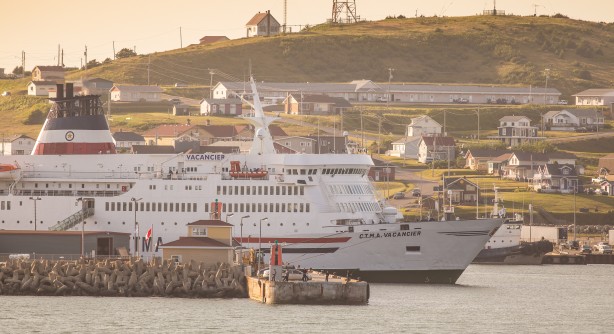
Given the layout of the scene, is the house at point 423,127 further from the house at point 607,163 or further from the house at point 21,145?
the house at point 21,145

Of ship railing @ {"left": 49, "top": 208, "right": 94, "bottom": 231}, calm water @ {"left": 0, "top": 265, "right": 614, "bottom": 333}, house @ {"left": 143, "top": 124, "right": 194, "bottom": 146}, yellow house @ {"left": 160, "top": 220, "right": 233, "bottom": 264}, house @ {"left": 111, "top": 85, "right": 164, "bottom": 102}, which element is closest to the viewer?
calm water @ {"left": 0, "top": 265, "right": 614, "bottom": 333}

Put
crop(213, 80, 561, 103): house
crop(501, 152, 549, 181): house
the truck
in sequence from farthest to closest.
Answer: crop(213, 80, 561, 103): house → crop(501, 152, 549, 181): house → the truck

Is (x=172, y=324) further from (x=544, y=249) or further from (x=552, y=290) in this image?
(x=544, y=249)

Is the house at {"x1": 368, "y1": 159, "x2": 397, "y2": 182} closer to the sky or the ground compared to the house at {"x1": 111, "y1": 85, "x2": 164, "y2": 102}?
closer to the ground

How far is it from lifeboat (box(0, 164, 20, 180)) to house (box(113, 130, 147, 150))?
50967 mm

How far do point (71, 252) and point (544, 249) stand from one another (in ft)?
114

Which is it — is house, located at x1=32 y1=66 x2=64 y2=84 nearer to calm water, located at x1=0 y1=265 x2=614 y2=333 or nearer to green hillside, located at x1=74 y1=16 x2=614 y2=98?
green hillside, located at x1=74 y1=16 x2=614 y2=98

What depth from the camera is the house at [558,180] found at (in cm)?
11908

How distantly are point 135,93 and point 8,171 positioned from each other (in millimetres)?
82701

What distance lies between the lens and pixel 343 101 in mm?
155250

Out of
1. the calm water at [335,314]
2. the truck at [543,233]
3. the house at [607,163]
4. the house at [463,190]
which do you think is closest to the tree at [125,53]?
the house at [607,163]

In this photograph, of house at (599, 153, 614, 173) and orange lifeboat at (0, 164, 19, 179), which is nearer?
orange lifeboat at (0, 164, 19, 179)

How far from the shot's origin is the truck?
334 ft

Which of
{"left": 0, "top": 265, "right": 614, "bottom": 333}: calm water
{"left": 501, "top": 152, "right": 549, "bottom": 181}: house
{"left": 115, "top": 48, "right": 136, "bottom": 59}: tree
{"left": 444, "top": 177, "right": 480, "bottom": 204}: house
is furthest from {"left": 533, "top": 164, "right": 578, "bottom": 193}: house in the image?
{"left": 115, "top": 48, "right": 136, "bottom": 59}: tree
